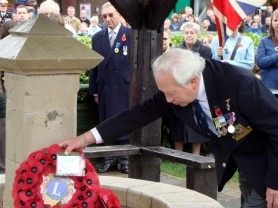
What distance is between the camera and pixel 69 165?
3.91 m

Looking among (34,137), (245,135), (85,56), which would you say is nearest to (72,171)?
→ (34,137)

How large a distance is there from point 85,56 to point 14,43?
414mm

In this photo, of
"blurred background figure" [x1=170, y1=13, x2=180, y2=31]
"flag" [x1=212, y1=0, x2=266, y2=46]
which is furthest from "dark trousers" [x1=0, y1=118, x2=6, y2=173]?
"blurred background figure" [x1=170, y1=13, x2=180, y2=31]

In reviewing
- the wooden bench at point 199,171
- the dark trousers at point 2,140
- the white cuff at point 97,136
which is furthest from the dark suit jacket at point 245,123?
the dark trousers at point 2,140

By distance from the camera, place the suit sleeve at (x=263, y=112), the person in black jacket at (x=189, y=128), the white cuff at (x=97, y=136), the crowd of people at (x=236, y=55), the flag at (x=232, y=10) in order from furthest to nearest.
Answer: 1. the person in black jacket at (x=189, y=128)
2. the crowd of people at (x=236, y=55)
3. the flag at (x=232, y=10)
4. the white cuff at (x=97, y=136)
5. the suit sleeve at (x=263, y=112)

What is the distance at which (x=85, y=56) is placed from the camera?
4012mm

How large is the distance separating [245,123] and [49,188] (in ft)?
3.80

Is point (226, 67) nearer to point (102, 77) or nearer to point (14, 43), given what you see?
point (14, 43)

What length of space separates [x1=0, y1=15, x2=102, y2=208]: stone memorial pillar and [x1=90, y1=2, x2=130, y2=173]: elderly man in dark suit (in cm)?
430

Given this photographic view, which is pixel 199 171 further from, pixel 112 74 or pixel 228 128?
pixel 112 74

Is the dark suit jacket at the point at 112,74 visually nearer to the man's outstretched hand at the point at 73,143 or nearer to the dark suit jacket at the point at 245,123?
the dark suit jacket at the point at 245,123

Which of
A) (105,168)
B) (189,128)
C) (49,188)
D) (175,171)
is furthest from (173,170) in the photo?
(49,188)

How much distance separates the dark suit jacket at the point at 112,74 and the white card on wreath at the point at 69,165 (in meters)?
4.52

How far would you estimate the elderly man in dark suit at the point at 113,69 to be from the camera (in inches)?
331
